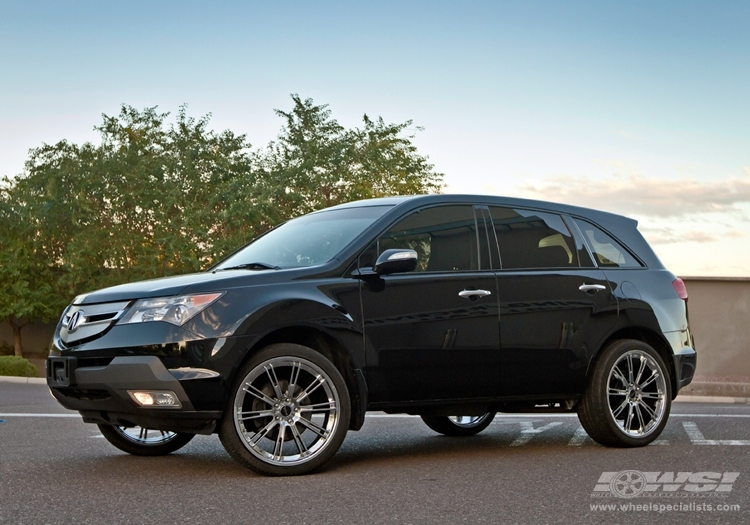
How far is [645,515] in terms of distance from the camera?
512cm

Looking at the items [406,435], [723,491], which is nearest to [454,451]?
[406,435]

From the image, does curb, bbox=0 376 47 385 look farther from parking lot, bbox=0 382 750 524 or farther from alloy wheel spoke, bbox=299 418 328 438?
alloy wheel spoke, bbox=299 418 328 438

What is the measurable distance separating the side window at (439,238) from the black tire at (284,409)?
1065 mm

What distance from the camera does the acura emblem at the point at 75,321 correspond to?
6.52 metres

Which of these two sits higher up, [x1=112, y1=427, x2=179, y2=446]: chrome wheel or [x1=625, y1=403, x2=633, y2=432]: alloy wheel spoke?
[x1=112, y1=427, x2=179, y2=446]: chrome wheel

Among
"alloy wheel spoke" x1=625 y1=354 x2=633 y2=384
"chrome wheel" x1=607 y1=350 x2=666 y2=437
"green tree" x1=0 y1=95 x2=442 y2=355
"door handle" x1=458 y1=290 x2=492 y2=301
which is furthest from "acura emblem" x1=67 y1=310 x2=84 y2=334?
"green tree" x1=0 y1=95 x2=442 y2=355

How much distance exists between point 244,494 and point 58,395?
5.42ft

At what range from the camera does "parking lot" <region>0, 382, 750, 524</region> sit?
5.12 metres

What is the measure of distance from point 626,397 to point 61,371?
4.25 meters

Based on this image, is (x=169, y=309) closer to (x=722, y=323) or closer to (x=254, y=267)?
(x=254, y=267)

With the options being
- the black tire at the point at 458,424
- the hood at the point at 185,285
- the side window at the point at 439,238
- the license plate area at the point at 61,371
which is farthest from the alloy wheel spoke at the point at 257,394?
the black tire at the point at 458,424

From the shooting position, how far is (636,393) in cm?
798

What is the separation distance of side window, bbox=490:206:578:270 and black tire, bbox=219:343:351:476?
1844 millimetres

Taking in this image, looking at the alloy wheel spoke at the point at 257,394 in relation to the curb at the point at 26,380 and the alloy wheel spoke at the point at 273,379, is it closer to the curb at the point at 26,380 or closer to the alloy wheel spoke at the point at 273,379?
the alloy wheel spoke at the point at 273,379
